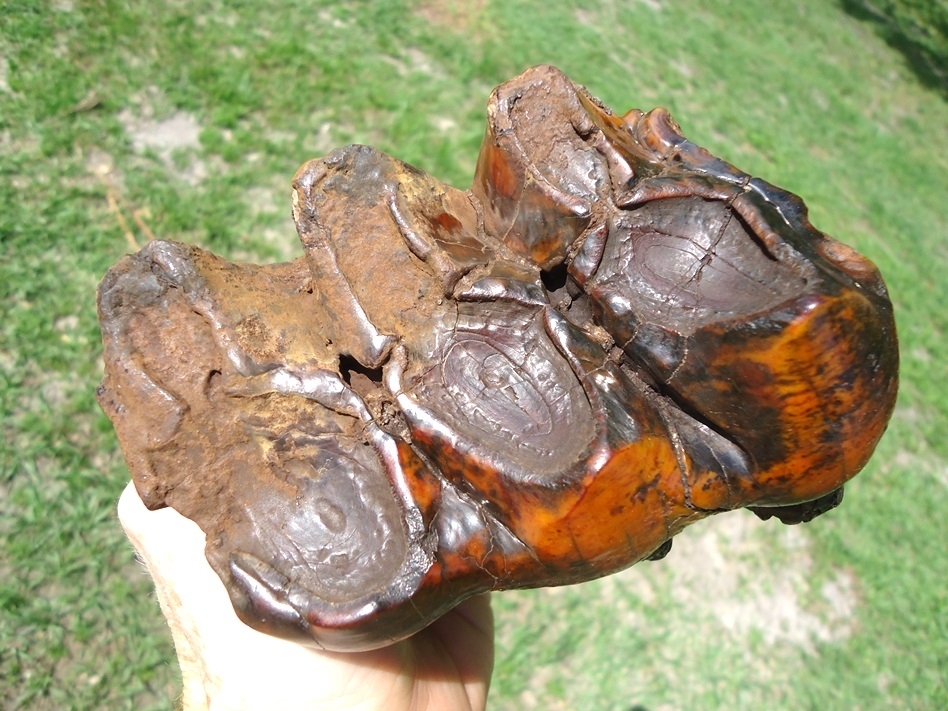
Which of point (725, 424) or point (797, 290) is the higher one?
point (797, 290)

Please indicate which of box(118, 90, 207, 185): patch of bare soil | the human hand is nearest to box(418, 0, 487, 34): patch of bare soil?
box(118, 90, 207, 185): patch of bare soil

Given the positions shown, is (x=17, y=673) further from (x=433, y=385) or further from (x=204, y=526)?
(x=433, y=385)

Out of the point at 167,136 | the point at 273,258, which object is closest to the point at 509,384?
the point at 273,258

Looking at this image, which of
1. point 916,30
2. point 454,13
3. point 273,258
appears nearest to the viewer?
point 273,258

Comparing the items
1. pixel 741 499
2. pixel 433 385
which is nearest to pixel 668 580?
pixel 741 499

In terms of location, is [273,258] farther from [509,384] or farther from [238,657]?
[509,384]
